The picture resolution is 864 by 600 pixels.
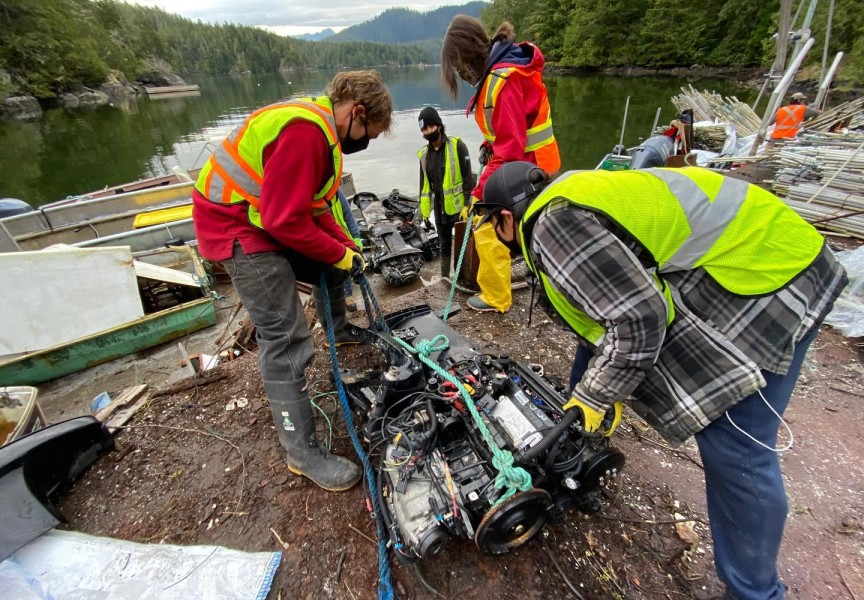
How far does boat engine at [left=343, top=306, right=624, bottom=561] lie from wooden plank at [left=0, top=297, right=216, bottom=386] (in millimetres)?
4139

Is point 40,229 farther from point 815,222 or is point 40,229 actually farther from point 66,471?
point 815,222

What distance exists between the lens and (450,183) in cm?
553

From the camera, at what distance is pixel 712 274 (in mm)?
1429

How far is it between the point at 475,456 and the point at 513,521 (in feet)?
1.11

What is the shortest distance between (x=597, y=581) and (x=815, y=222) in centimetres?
622

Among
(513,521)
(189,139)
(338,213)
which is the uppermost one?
(338,213)

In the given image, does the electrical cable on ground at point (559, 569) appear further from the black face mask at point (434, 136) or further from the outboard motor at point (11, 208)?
the outboard motor at point (11, 208)

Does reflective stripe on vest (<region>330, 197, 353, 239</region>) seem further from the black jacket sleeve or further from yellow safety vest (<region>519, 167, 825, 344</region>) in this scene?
the black jacket sleeve

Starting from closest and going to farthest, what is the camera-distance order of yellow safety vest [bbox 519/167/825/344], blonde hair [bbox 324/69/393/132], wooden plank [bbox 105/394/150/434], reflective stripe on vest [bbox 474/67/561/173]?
yellow safety vest [bbox 519/167/825/344]
blonde hair [bbox 324/69/393/132]
wooden plank [bbox 105/394/150/434]
reflective stripe on vest [bbox 474/67/561/173]

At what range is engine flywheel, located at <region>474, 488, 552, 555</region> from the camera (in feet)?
5.49

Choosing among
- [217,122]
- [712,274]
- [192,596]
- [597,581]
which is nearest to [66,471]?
[192,596]

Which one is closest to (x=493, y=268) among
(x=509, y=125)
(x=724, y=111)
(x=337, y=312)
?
(x=509, y=125)

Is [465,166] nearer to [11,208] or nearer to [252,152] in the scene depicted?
[252,152]

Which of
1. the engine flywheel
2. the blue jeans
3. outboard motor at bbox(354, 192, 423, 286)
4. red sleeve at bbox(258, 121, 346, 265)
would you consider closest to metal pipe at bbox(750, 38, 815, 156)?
outboard motor at bbox(354, 192, 423, 286)
